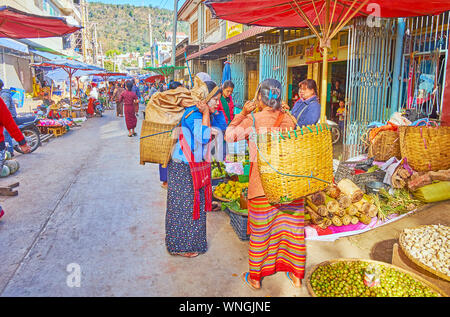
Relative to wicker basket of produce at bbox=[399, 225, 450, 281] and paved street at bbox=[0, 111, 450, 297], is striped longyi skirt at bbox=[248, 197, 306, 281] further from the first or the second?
wicker basket of produce at bbox=[399, 225, 450, 281]

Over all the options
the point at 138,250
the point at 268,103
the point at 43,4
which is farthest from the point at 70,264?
the point at 43,4

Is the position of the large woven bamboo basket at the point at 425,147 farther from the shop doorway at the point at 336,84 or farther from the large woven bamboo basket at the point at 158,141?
the shop doorway at the point at 336,84

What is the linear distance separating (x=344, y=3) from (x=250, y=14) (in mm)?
1312

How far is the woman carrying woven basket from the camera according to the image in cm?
282

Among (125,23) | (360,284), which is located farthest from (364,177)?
(125,23)

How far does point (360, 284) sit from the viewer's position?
9.45ft

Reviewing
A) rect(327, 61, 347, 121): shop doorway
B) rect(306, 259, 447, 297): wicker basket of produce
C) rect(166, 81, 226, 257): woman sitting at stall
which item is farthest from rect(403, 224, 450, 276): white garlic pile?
rect(327, 61, 347, 121): shop doorway

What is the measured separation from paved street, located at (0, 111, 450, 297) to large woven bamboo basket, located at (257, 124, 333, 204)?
3.34ft

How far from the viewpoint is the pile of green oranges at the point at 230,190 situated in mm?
4727

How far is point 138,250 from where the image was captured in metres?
3.70

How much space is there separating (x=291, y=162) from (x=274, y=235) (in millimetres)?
846

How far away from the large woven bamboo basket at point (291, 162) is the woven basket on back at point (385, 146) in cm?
317

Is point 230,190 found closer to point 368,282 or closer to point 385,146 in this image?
point 368,282
